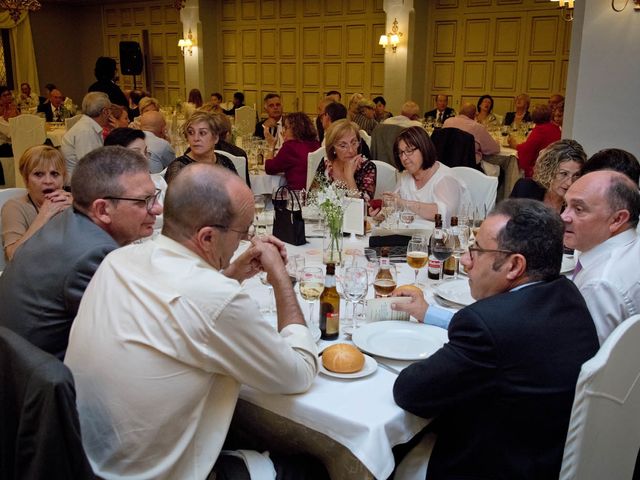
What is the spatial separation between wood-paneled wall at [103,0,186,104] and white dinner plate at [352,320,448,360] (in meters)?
12.7

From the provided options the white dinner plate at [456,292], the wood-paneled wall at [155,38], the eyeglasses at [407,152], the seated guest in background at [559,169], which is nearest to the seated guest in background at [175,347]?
the white dinner plate at [456,292]

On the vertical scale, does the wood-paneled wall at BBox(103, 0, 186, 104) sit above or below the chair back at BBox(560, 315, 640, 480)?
above

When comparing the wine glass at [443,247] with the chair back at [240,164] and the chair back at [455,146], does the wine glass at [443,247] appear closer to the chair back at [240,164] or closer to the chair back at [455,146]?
the chair back at [240,164]

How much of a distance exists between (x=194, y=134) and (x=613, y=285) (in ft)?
10.3

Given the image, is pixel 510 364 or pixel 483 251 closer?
pixel 510 364

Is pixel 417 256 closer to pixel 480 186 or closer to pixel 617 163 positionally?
pixel 617 163

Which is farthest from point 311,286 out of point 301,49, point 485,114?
Answer: point 301,49

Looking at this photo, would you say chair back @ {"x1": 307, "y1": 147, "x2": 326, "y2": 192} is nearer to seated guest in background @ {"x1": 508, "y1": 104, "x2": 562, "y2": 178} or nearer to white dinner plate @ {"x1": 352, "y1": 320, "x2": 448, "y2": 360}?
seated guest in background @ {"x1": 508, "y1": 104, "x2": 562, "y2": 178}

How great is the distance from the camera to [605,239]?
2.13 metres

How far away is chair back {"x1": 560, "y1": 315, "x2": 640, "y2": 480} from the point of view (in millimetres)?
1519

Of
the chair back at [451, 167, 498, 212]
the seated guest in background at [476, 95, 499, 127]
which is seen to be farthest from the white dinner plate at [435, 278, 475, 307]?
the seated guest in background at [476, 95, 499, 127]

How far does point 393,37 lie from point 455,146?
16.9 feet

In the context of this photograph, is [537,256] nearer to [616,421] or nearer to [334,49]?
[616,421]

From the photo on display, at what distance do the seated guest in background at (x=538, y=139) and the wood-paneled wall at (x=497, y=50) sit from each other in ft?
13.4
